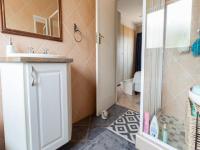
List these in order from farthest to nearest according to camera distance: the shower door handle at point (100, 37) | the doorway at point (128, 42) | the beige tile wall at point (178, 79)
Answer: the doorway at point (128, 42)
the shower door handle at point (100, 37)
the beige tile wall at point (178, 79)

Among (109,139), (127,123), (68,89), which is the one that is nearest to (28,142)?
(68,89)

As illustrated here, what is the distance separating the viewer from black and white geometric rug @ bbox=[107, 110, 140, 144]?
4.47ft

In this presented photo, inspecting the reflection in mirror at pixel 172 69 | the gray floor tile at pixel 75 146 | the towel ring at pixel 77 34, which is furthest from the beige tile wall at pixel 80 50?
the reflection in mirror at pixel 172 69

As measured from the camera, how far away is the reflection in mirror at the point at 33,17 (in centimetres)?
104

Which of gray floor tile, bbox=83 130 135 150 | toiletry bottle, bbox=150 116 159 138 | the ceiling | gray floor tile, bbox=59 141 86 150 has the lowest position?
gray floor tile, bbox=59 141 86 150

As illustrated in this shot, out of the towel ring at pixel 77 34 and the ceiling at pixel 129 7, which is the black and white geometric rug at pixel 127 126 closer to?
the towel ring at pixel 77 34

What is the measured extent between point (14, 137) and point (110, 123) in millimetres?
1071

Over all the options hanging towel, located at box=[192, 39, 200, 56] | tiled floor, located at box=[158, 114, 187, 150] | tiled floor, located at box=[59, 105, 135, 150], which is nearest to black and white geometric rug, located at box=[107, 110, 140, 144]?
tiled floor, located at box=[59, 105, 135, 150]

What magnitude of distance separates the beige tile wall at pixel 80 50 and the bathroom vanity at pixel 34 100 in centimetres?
46

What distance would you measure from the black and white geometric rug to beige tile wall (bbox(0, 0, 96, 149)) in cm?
47

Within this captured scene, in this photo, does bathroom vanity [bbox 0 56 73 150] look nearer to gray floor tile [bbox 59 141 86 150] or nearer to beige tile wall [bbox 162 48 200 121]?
gray floor tile [bbox 59 141 86 150]

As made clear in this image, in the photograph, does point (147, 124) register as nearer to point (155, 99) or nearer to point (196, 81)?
point (155, 99)

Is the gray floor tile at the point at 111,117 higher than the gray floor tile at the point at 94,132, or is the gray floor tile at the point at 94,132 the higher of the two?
the gray floor tile at the point at 111,117

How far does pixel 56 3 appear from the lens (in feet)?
4.38
